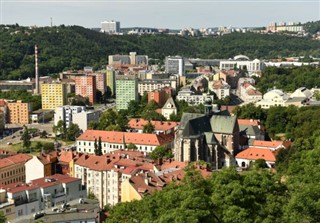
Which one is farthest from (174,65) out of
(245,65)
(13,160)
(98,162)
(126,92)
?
(98,162)

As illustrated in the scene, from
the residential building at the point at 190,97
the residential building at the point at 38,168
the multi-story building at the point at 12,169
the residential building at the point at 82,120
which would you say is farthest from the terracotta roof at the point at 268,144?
the residential building at the point at 190,97

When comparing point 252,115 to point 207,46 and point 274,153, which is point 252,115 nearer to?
point 274,153

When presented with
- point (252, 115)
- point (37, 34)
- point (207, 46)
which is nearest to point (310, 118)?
point (252, 115)

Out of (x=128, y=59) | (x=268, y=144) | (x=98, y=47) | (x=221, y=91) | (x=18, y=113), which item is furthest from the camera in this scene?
(x=98, y=47)

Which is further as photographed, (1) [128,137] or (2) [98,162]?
(1) [128,137]

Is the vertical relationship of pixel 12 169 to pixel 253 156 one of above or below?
above

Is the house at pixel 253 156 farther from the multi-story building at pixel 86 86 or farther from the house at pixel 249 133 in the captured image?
the multi-story building at pixel 86 86

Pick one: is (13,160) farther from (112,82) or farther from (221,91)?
(112,82)
